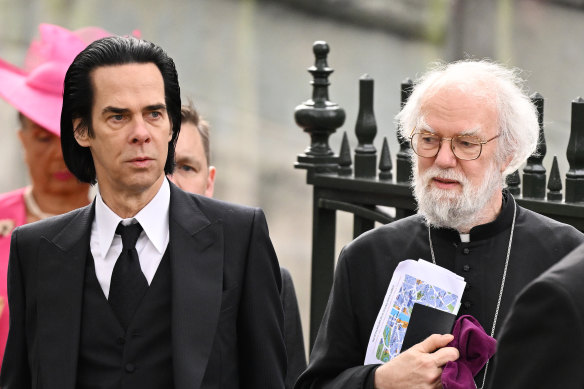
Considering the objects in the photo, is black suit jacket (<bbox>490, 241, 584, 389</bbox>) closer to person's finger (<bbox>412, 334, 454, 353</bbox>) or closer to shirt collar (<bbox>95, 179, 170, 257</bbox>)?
person's finger (<bbox>412, 334, 454, 353</bbox>)

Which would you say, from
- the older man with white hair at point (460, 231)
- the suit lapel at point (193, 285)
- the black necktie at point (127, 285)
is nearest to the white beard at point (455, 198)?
the older man with white hair at point (460, 231)

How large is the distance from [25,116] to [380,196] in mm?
1360

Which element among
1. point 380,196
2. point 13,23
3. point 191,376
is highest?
point 13,23

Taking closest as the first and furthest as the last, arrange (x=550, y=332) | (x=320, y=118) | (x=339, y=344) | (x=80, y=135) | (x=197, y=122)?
(x=550, y=332) → (x=80, y=135) → (x=339, y=344) → (x=197, y=122) → (x=320, y=118)

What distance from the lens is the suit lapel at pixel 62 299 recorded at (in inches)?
115

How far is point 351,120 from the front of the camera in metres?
10.6

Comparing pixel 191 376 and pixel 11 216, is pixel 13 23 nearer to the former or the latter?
pixel 11 216

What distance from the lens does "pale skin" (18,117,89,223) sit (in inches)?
174

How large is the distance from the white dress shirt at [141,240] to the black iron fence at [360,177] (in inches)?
55.1

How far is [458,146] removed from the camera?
130 inches

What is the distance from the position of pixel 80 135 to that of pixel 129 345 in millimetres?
566

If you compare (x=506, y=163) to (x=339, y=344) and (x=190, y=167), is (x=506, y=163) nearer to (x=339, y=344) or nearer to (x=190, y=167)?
(x=339, y=344)

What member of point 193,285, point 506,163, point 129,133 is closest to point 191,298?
point 193,285

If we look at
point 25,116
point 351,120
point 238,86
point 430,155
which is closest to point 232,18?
point 238,86
